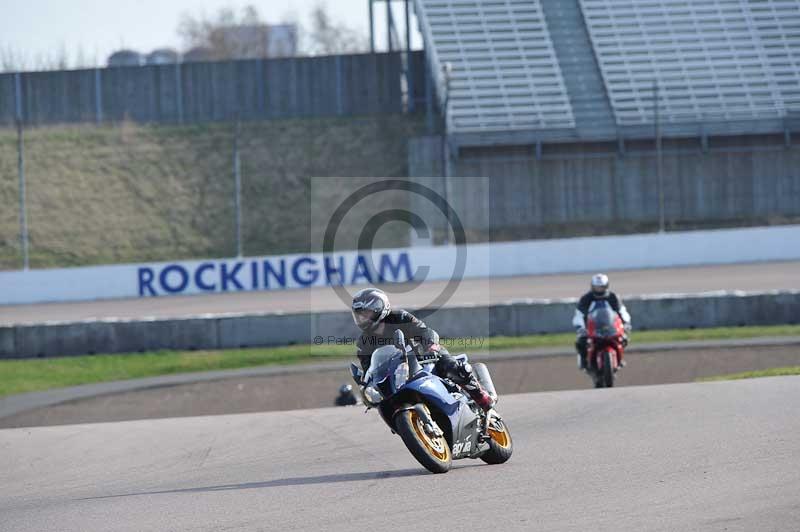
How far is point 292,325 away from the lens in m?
24.6

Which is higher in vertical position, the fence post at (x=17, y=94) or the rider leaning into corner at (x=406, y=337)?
the fence post at (x=17, y=94)

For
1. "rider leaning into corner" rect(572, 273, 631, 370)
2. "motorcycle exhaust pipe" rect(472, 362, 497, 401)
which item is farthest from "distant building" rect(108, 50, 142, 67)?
"motorcycle exhaust pipe" rect(472, 362, 497, 401)

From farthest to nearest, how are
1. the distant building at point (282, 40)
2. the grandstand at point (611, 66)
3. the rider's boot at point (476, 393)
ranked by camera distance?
1. the distant building at point (282, 40)
2. the grandstand at point (611, 66)
3. the rider's boot at point (476, 393)

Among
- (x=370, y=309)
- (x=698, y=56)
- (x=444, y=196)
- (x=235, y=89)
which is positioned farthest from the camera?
(x=235, y=89)

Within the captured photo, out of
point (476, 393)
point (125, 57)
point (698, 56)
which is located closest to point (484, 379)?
point (476, 393)

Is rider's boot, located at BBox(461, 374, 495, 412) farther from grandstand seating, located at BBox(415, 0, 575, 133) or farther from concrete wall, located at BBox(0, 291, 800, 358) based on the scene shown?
grandstand seating, located at BBox(415, 0, 575, 133)

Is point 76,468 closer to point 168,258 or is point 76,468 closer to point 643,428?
point 643,428

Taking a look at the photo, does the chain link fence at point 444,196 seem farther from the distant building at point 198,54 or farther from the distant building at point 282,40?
the distant building at point 282,40

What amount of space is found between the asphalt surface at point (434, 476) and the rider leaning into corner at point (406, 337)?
0.67 meters

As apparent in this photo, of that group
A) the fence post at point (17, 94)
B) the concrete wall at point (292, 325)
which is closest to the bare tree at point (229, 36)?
the fence post at point (17, 94)

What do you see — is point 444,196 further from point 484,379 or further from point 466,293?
point 484,379

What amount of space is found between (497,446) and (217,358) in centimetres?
1520

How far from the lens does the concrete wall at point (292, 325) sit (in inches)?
952

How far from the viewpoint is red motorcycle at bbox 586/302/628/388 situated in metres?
16.1
